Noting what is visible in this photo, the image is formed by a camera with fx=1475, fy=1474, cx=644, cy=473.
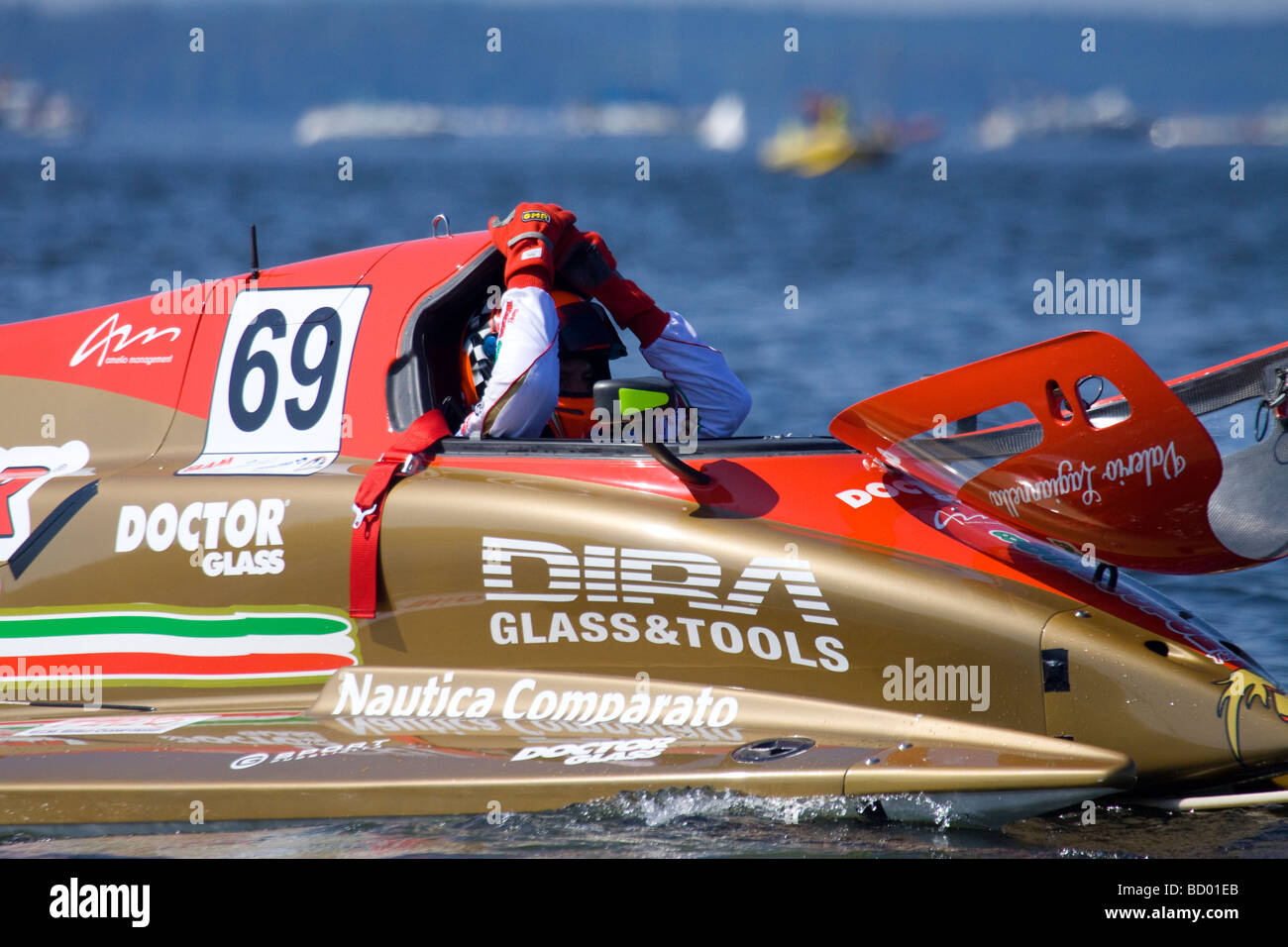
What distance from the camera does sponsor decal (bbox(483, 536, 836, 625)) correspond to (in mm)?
4004

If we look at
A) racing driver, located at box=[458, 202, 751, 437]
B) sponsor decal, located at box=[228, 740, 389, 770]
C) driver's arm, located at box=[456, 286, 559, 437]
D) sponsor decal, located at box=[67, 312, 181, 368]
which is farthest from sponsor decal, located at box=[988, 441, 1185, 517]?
sponsor decal, located at box=[67, 312, 181, 368]

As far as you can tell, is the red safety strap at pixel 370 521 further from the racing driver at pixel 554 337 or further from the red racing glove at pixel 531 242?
the red racing glove at pixel 531 242

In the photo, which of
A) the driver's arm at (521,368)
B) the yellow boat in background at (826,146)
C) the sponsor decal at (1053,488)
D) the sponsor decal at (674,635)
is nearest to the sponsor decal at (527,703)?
the sponsor decal at (674,635)

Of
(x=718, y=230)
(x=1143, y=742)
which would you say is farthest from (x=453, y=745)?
(x=718, y=230)

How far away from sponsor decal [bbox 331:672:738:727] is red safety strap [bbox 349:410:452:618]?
0.78 ft

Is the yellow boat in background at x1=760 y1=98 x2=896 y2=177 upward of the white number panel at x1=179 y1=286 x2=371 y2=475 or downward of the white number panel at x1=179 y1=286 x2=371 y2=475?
upward

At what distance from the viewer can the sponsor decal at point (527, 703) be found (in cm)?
411

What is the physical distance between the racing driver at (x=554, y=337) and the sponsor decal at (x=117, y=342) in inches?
40.7

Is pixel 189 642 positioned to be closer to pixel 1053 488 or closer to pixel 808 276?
pixel 1053 488

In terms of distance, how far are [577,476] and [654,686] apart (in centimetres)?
65

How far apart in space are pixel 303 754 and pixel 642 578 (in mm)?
1061

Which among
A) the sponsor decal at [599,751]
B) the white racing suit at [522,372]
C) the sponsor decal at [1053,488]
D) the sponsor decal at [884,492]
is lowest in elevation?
the sponsor decal at [599,751]

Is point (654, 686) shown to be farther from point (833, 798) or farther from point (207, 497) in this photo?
point (207, 497)

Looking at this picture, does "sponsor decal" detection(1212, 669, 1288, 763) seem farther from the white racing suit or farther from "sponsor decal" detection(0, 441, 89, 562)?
"sponsor decal" detection(0, 441, 89, 562)
